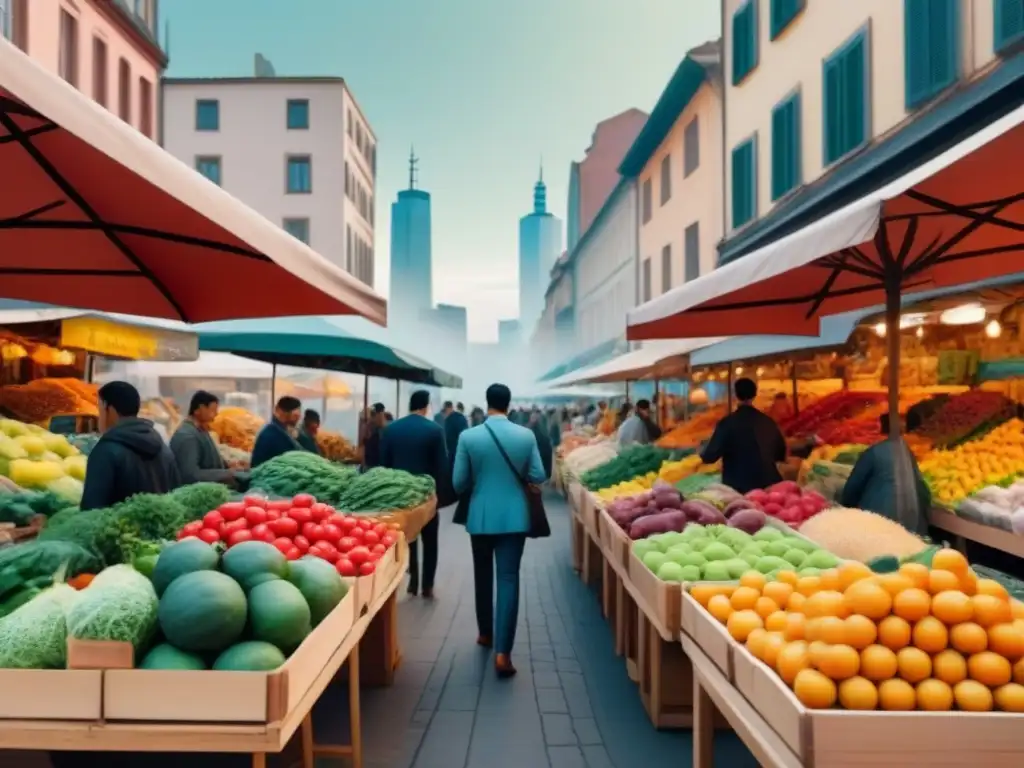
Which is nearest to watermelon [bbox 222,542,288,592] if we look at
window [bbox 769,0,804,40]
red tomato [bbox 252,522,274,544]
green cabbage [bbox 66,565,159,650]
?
green cabbage [bbox 66,565,159,650]

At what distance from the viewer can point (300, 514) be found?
16.1ft

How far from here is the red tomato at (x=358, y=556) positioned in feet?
15.0

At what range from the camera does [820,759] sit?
2582 millimetres

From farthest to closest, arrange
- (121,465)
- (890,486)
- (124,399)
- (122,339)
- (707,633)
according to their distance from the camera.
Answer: (122,339)
(890,486)
(124,399)
(121,465)
(707,633)

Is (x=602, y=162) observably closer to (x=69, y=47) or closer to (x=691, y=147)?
(x=691, y=147)

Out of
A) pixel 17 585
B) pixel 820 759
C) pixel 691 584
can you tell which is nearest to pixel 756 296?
pixel 691 584

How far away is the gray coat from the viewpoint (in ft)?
24.5

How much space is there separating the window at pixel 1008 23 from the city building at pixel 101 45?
49.6ft

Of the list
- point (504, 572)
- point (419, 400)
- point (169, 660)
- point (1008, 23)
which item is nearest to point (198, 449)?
point (419, 400)

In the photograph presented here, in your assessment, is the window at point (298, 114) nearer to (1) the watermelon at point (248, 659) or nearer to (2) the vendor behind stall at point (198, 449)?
(2) the vendor behind stall at point (198, 449)

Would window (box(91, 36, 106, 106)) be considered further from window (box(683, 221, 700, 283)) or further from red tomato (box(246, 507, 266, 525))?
red tomato (box(246, 507, 266, 525))

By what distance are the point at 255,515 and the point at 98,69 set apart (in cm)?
2046

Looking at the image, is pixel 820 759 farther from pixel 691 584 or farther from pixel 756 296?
pixel 756 296

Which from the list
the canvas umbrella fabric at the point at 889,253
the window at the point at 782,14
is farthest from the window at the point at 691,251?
the canvas umbrella fabric at the point at 889,253
